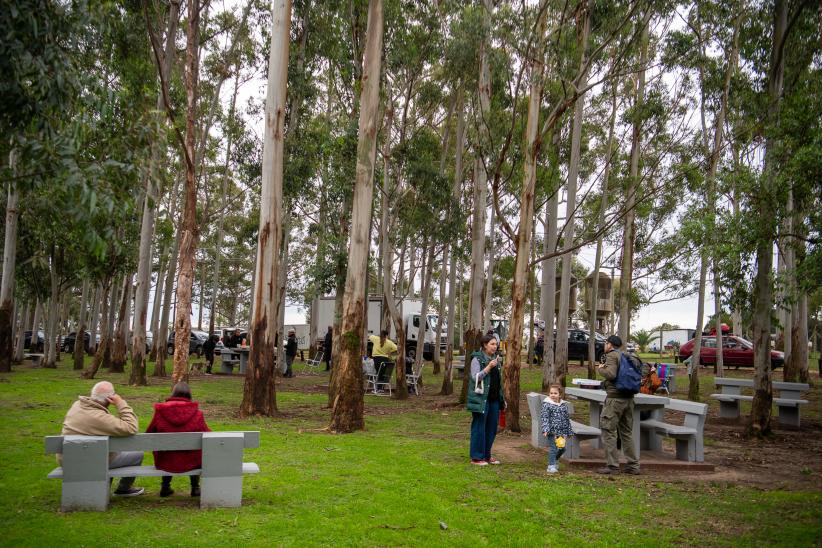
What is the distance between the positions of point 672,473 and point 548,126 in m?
6.08

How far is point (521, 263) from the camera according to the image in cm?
1101

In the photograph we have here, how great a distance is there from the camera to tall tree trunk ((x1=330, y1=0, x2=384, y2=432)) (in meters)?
10.5

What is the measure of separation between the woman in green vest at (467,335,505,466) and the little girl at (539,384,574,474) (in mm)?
593

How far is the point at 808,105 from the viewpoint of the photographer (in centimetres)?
1055

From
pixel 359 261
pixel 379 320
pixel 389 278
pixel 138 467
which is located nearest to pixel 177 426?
pixel 138 467

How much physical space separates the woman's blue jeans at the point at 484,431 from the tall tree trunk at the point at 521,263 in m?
2.58

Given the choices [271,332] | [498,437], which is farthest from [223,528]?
[271,332]

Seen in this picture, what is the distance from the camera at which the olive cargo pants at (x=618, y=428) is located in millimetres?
7883

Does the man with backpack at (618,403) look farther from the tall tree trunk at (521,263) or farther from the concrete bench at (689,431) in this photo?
the tall tree trunk at (521,263)

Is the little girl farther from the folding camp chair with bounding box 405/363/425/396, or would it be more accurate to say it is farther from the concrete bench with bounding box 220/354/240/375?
the concrete bench with bounding box 220/354/240/375

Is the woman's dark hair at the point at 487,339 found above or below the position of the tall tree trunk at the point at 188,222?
below

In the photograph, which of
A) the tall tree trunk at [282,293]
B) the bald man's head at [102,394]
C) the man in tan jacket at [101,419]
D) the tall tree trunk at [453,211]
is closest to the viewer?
the man in tan jacket at [101,419]

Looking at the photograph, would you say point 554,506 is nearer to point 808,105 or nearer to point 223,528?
point 223,528

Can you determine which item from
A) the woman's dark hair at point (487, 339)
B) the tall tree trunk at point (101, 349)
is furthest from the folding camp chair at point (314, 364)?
the woman's dark hair at point (487, 339)
